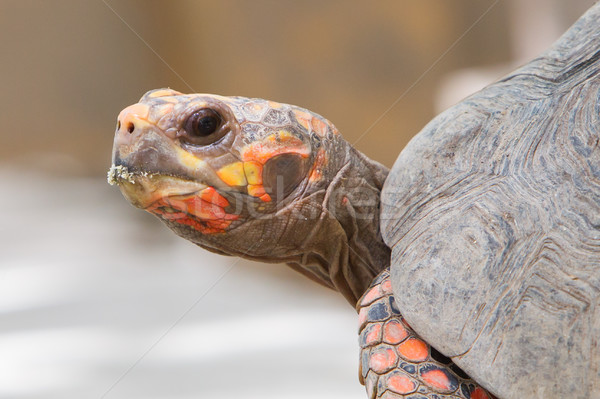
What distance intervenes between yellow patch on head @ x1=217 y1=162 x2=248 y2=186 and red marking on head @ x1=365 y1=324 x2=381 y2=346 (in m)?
0.46

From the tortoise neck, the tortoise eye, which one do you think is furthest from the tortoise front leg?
the tortoise eye

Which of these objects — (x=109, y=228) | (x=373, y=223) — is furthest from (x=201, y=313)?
(x=373, y=223)

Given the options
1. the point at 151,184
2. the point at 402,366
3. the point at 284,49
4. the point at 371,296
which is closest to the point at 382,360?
the point at 402,366

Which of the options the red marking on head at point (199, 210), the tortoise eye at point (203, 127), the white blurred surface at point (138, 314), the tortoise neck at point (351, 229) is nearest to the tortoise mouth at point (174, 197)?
the red marking on head at point (199, 210)

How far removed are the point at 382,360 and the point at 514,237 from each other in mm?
362

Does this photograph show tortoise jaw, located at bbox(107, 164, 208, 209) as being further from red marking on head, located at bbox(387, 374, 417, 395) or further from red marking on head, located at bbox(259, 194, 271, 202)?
red marking on head, located at bbox(387, 374, 417, 395)

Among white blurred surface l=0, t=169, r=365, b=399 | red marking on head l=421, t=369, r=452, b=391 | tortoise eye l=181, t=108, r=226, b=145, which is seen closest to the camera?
red marking on head l=421, t=369, r=452, b=391

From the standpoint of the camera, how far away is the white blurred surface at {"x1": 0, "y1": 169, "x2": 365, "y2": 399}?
2.53 m

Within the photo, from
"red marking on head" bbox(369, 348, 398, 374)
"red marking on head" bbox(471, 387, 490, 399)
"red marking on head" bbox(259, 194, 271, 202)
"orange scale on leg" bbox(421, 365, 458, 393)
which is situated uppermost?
"red marking on head" bbox(259, 194, 271, 202)

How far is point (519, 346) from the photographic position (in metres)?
1.00

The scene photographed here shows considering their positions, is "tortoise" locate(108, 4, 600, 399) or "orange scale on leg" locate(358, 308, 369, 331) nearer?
"tortoise" locate(108, 4, 600, 399)

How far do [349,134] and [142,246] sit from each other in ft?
6.64

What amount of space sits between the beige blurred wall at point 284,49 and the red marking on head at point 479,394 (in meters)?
2.30

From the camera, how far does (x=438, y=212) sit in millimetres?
1194
